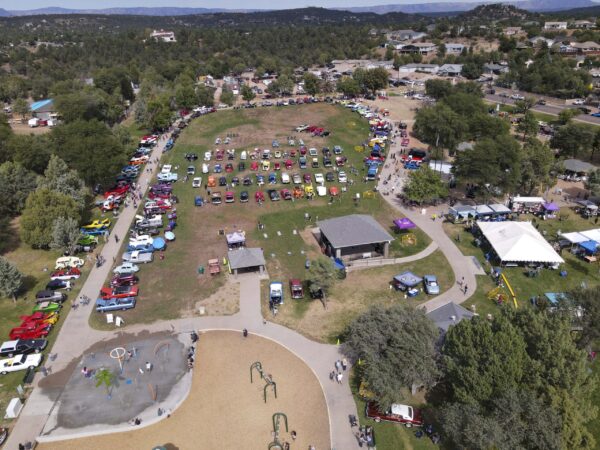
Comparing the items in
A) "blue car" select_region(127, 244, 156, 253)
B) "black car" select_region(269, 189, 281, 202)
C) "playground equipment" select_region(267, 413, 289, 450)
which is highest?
"playground equipment" select_region(267, 413, 289, 450)

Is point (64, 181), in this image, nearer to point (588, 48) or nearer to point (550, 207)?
point (550, 207)

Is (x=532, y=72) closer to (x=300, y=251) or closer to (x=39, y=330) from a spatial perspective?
(x=300, y=251)

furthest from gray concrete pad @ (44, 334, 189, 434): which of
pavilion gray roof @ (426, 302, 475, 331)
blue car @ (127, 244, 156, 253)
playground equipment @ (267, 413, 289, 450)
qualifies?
pavilion gray roof @ (426, 302, 475, 331)

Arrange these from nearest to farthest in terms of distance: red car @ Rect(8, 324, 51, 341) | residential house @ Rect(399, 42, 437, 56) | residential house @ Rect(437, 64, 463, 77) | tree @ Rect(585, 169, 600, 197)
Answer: red car @ Rect(8, 324, 51, 341), tree @ Rect(585, 169, 600, 197), residential house @ Rect(437, 64, 463, 77), residential house @ Rect(399, 42, 437, 56)

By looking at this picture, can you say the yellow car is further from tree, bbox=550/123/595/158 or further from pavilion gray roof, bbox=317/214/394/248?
tree, bbox=550/123/595/158

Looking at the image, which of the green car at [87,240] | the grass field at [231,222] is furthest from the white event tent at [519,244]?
the green car at [87,240]

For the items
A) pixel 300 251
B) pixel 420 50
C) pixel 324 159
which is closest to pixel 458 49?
pixel 420 50
